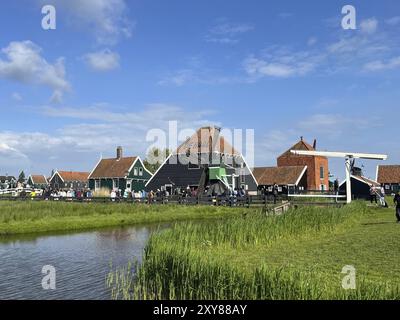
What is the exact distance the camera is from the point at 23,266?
15.5m

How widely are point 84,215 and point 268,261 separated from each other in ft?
68.6

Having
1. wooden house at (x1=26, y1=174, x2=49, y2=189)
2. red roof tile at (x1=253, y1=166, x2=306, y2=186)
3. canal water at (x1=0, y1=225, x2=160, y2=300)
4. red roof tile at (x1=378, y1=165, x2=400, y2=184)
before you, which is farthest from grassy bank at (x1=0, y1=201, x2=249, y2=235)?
wooden house at (x1=26, y1=174, x2=49, y2=189)

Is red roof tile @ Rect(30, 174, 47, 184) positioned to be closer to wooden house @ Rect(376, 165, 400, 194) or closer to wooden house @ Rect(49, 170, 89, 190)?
wooden house @ Rect(49, 170, 89, 190)

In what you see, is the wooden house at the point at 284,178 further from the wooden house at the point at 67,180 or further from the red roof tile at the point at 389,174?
the wooden house at the point at 67,180

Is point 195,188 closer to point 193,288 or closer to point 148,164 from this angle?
point 193,288

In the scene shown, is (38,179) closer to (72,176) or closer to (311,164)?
(72,176)

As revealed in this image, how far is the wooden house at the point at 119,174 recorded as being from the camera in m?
69.3

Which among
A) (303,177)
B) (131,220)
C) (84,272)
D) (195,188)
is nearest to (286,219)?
(84,272)

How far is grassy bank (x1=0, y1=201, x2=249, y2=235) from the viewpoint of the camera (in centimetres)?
2675

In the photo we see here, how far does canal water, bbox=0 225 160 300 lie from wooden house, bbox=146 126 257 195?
84.8ft

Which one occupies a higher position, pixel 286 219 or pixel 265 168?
pixel 265 168

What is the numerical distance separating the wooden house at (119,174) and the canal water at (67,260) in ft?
141
